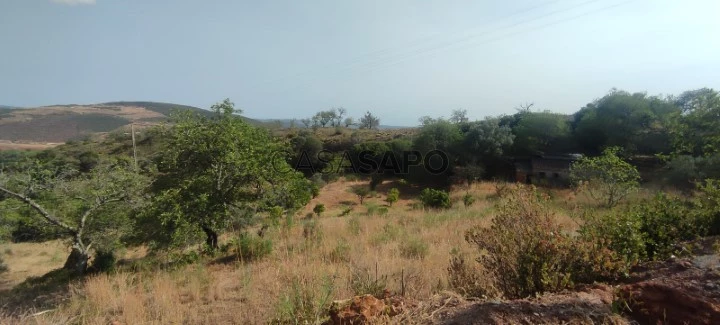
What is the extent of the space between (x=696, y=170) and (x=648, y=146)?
9.41 m

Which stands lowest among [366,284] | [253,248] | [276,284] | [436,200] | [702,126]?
[436,200]

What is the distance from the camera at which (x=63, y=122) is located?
4806 centimetres

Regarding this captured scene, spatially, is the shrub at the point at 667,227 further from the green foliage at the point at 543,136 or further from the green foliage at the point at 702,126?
the green foliage at the point at 543,136

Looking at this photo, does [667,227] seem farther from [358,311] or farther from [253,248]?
[253,248]

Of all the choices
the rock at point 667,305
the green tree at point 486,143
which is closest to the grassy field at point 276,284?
the rock at point 667,305

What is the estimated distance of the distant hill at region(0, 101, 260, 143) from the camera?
43.6 meters

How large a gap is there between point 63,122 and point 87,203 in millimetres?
53910

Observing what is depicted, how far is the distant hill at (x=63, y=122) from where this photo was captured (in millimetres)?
43562

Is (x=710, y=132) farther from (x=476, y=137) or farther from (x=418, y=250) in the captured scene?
(x=476, y=137)

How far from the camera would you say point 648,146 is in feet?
73.6

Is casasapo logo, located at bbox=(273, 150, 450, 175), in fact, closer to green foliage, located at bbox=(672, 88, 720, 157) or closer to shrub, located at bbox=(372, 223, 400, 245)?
shrub, located at bbox=(372, 223, 400, 245)

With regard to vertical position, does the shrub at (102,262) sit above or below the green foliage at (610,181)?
below

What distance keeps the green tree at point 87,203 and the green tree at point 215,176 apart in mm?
649

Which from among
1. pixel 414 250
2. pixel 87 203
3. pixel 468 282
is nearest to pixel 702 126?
pixel 414 250
